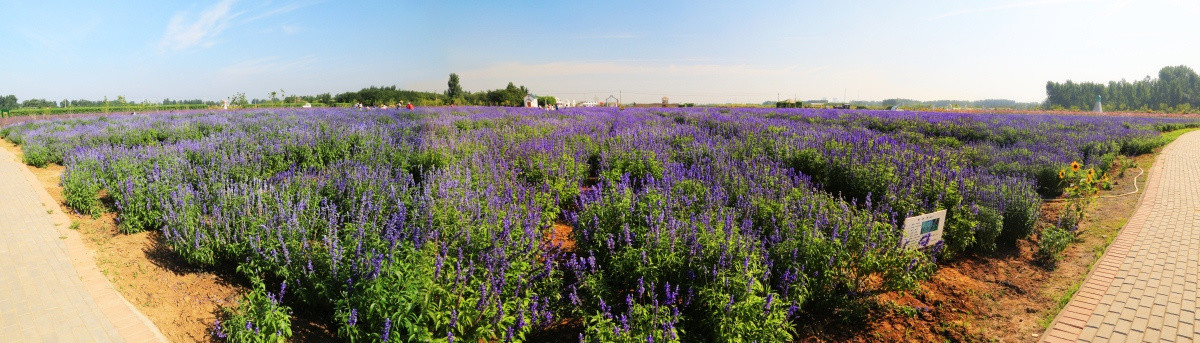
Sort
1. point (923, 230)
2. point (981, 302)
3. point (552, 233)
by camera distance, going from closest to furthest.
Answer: point (981, 302) < point (923, 230) < point (552, 233)

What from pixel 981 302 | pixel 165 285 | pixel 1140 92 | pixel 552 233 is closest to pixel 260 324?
pixel 165 285

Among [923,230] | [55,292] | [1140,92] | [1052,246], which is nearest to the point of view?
[55,292]

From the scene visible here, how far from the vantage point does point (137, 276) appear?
4703mm

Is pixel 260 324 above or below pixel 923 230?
below

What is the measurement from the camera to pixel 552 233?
5.07 metres

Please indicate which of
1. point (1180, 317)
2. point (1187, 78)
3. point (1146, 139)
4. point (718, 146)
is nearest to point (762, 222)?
point (1180, 317)

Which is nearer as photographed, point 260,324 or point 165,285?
point 260,324

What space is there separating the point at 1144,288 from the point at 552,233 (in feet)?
19.6

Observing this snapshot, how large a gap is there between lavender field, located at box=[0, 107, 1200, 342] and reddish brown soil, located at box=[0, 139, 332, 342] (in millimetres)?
192

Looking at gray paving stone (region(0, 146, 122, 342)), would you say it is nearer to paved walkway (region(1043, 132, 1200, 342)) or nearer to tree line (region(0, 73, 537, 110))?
paved walkway (region(1043, 132, 1200, 342))

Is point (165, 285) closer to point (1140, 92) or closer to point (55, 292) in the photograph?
point (55, 292)

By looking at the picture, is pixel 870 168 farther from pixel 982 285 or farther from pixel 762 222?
pixel 762 222

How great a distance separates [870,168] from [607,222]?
178 inches

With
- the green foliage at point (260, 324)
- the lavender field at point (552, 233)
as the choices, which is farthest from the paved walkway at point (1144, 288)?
the green foliage at point (260, 324)
